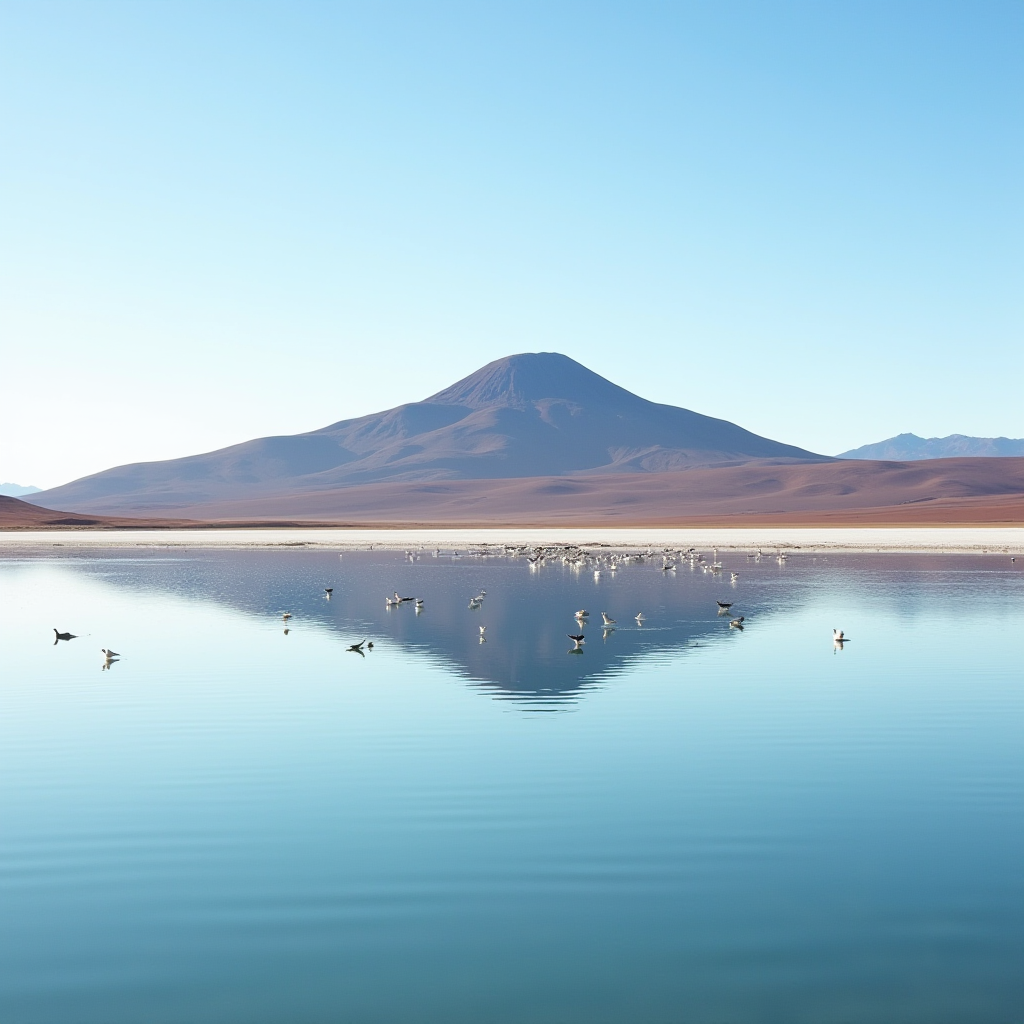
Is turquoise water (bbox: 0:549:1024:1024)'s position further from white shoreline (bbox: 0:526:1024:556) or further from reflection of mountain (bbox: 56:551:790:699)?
white shoreline (bbox: 0:526:1024:556)

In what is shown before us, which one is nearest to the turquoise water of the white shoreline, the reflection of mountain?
the reflection of mountain

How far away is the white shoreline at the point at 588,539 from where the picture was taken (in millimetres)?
73938

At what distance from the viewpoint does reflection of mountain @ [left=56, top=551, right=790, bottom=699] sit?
77.6 feet

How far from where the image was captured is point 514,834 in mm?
10719

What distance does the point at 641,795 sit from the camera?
39.8 feet

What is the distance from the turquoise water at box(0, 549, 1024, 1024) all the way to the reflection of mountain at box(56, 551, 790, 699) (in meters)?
0.39

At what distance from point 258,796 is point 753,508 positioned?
591 ft

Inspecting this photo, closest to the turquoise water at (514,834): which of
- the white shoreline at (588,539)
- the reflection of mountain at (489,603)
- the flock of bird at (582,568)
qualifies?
the reflection of mountain at (489,603)

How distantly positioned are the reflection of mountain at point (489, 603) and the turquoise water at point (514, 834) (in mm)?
394

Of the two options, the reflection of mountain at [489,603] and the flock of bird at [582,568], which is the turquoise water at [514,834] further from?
the flock of bird at [582,568]

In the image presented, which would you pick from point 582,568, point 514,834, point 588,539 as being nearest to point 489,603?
point 582,568

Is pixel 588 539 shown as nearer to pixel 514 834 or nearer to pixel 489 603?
pixel 489 603

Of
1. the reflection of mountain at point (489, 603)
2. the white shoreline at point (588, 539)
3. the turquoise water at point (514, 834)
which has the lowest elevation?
the turquoise water at point (514, 834)

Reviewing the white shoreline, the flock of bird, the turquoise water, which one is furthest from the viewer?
the white shoreline
